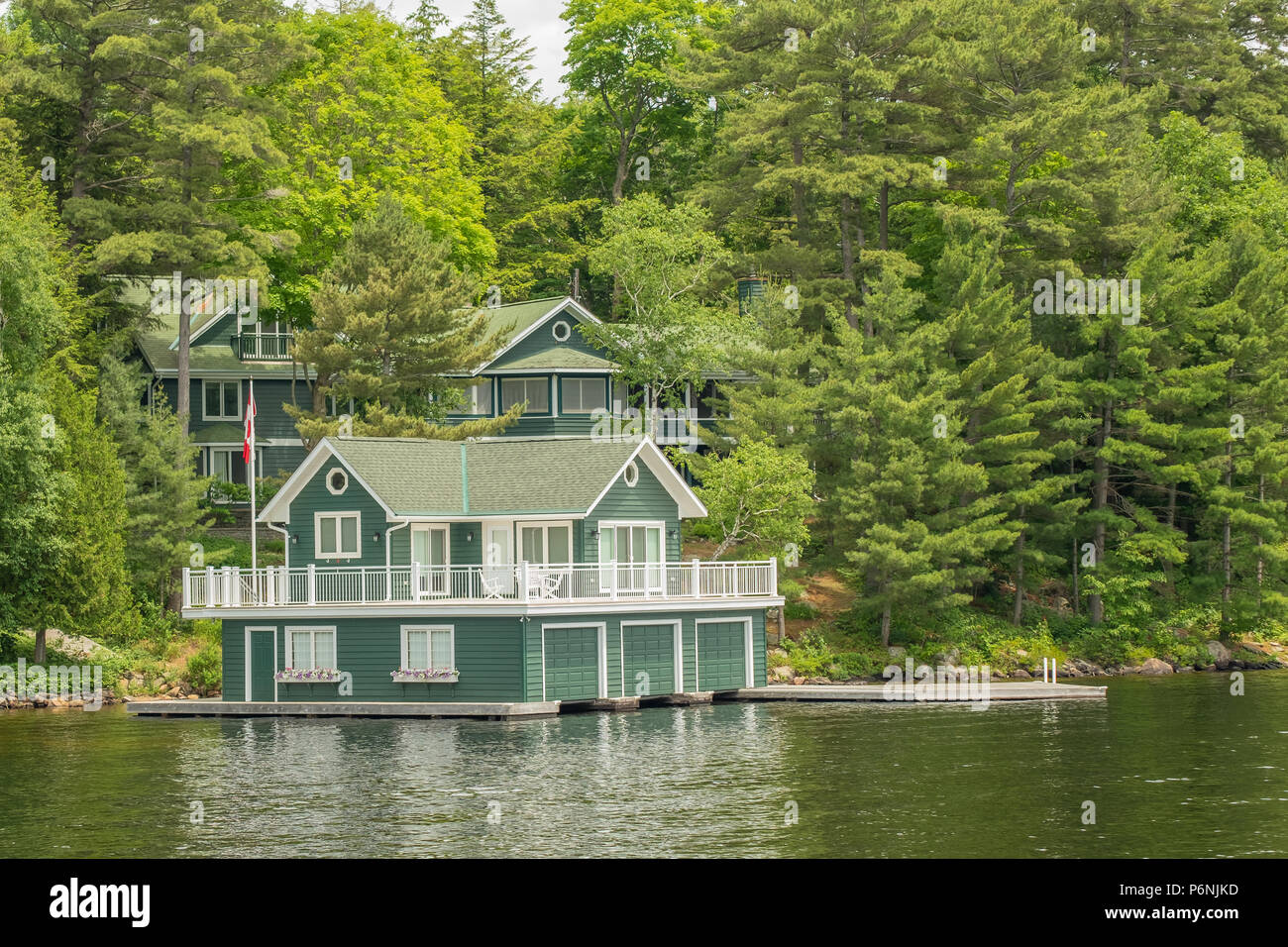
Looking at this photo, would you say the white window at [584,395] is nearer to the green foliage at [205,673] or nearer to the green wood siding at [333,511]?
the green foliage at [205,673]

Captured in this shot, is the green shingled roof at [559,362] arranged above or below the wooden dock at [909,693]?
above

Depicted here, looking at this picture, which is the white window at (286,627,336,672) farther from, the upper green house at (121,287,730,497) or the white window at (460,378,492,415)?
the white window at (460,378,492,415)

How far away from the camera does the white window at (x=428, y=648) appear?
1873 inches

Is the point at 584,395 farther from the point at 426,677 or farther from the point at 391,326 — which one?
the point at 426,677

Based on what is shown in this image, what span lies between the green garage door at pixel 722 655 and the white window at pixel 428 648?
768cm

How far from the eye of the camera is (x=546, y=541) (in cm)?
5041

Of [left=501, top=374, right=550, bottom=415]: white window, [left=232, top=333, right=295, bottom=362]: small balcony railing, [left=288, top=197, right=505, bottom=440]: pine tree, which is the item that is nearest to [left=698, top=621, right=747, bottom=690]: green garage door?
[left=288, top=197, right=505, bottom=440]: pine tree

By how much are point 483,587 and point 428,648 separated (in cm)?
231

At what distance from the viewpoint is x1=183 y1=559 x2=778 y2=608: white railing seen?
4781 cm

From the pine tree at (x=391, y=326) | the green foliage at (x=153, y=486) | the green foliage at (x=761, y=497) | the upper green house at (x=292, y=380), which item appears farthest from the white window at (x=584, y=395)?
the green foliage at (x=153, y=486)

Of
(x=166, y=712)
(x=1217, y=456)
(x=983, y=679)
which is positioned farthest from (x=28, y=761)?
(x=1217, y=456)

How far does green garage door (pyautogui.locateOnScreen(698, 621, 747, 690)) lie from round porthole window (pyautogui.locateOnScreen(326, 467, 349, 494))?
11199 millimetres

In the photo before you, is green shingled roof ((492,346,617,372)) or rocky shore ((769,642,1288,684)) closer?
rocky shore ((769,642,1288,684))

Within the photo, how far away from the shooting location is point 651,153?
92375 millimetres
